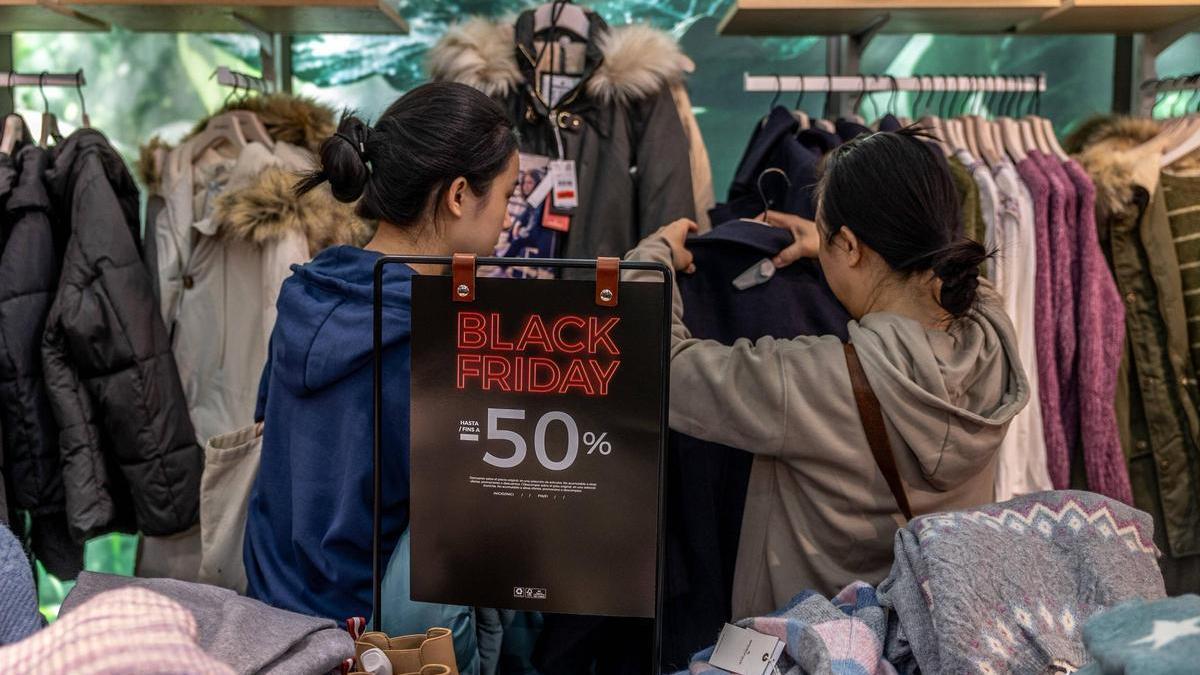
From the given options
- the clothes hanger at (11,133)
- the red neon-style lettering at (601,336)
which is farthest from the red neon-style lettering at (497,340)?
the clothes hanger at (11,133)

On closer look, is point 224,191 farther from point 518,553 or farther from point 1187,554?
point 1187,554

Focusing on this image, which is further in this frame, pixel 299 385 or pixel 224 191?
pixel 224 191

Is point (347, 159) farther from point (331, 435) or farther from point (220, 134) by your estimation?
point (220, 134)

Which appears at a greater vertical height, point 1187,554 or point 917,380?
point 917,380

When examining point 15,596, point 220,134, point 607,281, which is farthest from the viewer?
point 220,134

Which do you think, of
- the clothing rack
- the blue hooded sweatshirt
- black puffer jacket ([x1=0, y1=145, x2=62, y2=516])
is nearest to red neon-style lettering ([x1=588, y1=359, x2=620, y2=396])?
the blue hooded sweatshirt

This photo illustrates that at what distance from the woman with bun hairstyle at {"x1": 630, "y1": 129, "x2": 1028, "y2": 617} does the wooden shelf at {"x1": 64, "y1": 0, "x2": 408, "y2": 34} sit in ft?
5.06

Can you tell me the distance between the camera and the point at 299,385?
1.60 meters

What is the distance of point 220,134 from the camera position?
285cm

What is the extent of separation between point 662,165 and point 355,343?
1.32m

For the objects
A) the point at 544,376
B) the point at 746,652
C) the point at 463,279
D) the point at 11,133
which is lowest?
the point at 746,652

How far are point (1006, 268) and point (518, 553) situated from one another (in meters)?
1.59

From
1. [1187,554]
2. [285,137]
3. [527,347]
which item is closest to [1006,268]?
[1187,554]

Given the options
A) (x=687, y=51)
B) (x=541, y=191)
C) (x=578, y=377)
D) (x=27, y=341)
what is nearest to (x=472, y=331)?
(x=578, y=377)
